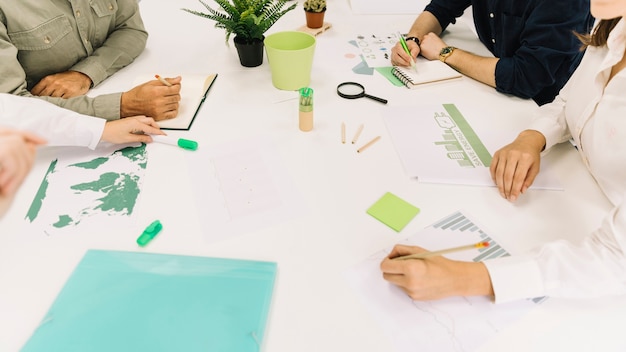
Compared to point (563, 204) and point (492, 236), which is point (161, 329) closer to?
point (492, 236)

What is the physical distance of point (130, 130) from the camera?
36.0 inches

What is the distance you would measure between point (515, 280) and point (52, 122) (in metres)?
0.98

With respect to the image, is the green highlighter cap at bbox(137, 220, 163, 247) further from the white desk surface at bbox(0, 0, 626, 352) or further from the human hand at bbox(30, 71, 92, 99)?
the human hand at bbox(30, 71, 92, 99)

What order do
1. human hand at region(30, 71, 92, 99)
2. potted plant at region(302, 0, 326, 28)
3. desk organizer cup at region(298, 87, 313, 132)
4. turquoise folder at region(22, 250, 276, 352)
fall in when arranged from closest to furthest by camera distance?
turquoise folder at region(22, 250, 276, 352) → desk organizer cup at region(298, 87, 313, 132) → human hand at region(30, 71, 92, 99) → potted plant at region(302, 0, 326, 28)

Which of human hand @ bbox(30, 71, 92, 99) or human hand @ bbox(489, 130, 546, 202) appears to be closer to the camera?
human hand @ bbox(489, 130, 546, 202)

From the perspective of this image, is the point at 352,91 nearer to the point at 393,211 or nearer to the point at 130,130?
the point at 393,211

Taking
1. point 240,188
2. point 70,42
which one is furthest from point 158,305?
point 70,42

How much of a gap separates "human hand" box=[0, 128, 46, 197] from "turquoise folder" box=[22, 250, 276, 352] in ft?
0.93

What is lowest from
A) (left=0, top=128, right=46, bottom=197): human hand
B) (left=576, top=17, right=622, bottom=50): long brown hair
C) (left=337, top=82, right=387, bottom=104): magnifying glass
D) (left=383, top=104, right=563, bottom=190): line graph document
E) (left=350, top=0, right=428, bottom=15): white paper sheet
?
(left=383, top=104, right=563, bottom=190): line graph document

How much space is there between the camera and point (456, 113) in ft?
3.44

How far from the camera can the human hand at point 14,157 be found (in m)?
0.38

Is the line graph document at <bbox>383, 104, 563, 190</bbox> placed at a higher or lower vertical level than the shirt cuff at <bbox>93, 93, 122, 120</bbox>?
lower

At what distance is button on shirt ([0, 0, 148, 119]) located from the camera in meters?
0.96

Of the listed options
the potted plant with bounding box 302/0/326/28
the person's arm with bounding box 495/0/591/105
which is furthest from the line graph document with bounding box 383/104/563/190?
the potted plant with bounding box 302/0/326/28
